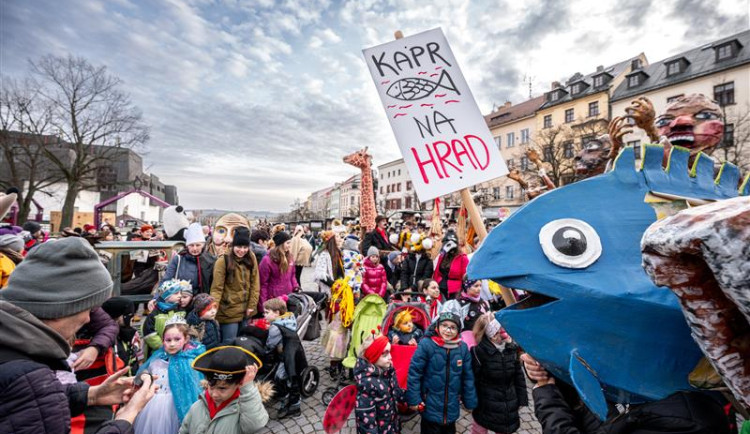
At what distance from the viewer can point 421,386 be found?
2.98m

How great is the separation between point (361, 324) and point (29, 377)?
3437 mm

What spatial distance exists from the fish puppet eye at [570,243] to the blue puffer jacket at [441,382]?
2.22 metres

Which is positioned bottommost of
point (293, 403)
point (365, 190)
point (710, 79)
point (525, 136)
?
point (293, 403)

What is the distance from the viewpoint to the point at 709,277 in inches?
25.8

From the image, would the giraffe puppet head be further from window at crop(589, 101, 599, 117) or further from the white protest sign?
window at crop(589, 101, 599, 117)

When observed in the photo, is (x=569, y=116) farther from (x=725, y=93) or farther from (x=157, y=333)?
(x=157, y=333)

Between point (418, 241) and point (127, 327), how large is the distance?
4800 mm

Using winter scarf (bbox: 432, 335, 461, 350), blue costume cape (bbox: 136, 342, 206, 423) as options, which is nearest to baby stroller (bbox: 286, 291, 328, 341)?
blue costume cape (bbox: 136, 342, 206, 423)

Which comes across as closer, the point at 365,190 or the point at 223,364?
the point at 223,364

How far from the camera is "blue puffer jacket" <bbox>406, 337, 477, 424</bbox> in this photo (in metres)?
2.89

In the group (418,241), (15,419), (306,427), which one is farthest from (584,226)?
(418,241)

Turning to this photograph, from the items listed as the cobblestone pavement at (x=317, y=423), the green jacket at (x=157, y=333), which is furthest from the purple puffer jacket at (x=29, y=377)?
the cobblestone pavement at (x=317, y=423)

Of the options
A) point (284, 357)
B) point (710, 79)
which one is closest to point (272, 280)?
point (284, 357)

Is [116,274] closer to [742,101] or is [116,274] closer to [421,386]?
[421,386]
